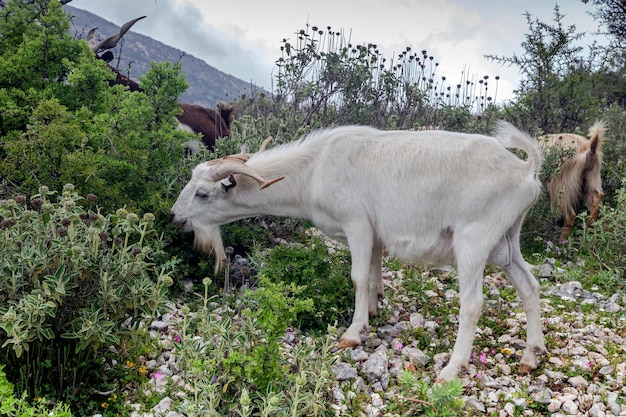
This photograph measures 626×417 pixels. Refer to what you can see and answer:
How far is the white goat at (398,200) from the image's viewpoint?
4.25m

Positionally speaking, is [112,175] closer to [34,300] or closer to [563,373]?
[34,300]

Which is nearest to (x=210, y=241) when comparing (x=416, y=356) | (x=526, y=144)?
(x=416, y=356)

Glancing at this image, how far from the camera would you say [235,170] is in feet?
16.1

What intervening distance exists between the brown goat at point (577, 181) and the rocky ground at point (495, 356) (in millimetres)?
1663

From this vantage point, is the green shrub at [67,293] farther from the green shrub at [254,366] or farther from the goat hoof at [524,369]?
the goat hoof at [524,369]

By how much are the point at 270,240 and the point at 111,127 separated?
1899mm

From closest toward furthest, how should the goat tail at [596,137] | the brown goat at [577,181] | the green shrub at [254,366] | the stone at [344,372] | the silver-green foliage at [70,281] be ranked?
the green shrub at [254,366], the silver-green foliage at [70,281], the stone at [344,372], the goat tail at [596,137], the brown goat at [577,181]

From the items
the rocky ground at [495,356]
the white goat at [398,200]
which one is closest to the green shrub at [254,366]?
the rocky ground at [495,356]

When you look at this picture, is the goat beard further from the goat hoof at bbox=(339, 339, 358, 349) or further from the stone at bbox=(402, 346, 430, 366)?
the stone at bbox=(402, 346, 430, 366)

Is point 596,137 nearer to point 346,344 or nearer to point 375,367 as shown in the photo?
point 346,344

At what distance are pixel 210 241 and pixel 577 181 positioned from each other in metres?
4.66

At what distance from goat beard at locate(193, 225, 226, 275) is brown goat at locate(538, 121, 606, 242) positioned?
4.25 metres

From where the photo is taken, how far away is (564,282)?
6289 mm

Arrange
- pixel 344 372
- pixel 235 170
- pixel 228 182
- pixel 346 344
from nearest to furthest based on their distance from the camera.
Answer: pixel 344 372, pixel 346 344, pixel 235 170, pixel 228 182
